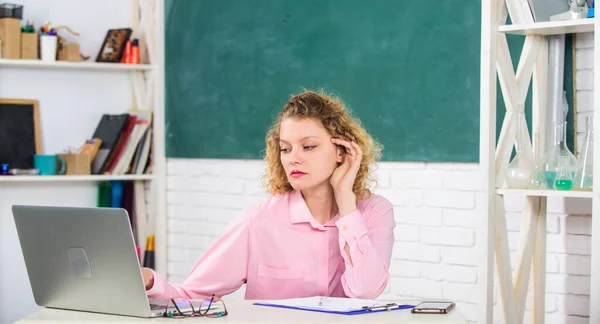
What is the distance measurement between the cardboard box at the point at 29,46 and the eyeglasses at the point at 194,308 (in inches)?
102

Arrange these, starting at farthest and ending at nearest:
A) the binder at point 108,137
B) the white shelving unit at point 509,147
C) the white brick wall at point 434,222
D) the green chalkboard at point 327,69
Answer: the binder at point 108,137, the green chalkboard at point 327,69, the white brick wall at point 434,222, the white shelving unit at point 509,147

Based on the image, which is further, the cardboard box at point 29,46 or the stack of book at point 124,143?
the stack of book at point 124,143

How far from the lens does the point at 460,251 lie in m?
3.59

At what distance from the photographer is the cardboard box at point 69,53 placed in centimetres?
463

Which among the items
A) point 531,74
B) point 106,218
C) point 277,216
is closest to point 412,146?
point 531,74

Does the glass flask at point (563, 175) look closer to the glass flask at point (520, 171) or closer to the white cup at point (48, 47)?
the glass flask at point (520, 171)

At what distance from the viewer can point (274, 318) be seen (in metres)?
2.13

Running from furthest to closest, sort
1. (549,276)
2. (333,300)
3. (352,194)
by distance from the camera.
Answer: (549,276) < (352,194) < (333,300)

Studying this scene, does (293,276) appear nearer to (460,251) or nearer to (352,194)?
(352,194)

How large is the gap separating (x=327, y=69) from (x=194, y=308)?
2000mm

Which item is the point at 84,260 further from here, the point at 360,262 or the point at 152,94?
the point at 152,94

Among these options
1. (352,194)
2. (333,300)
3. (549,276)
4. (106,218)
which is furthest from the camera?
(549,276)

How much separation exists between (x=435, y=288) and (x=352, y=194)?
125cm

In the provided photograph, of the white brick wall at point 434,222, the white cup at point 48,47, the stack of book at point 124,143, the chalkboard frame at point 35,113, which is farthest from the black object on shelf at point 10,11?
the white brick wall at point 434,222
